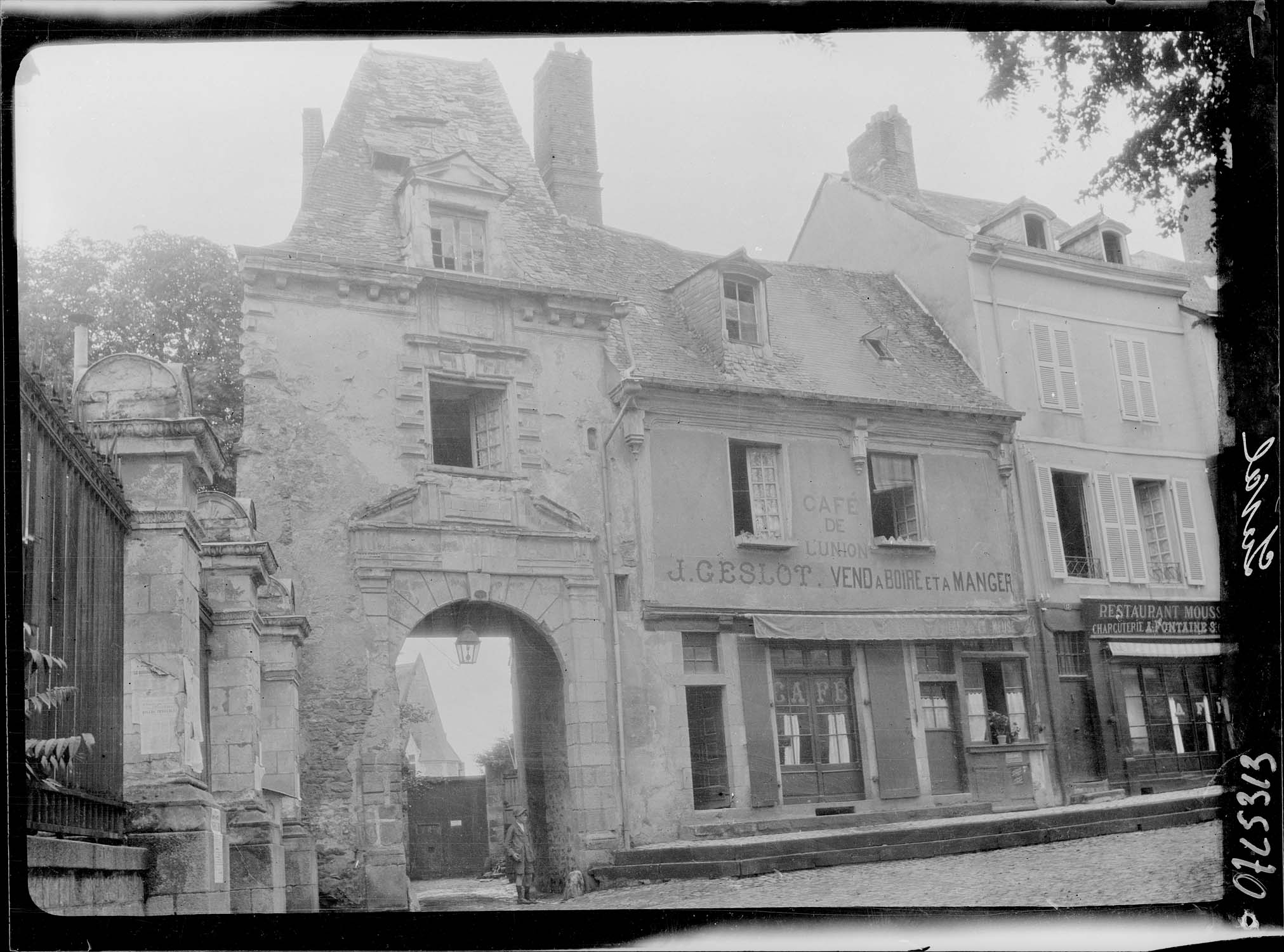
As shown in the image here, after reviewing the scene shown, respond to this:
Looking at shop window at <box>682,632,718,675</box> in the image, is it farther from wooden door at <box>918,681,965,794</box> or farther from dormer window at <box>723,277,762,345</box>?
dormer window at <box>723,277,762,345</box>

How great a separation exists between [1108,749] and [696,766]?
2.35 meters

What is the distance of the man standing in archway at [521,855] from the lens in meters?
4.71

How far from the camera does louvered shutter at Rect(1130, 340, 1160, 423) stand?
Result: 5.95 metres

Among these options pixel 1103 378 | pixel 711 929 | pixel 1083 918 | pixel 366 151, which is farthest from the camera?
pixel 1103 378

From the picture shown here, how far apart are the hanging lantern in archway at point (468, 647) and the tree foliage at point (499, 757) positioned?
1.33 ft

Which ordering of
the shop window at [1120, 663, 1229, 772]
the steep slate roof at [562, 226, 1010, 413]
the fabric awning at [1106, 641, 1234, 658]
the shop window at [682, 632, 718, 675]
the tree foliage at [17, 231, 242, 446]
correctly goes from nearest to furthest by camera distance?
1. the tree foliage at [17, 231, 242, 446]
2. the shop window at [1120, 663, 1229, 772]
3. the fabric awning at [1106, 641, 1234, 658]
4. the shop window at [682, 632, 718, 675]
5. the steep slate roof at [562, 226, 1010, 413]

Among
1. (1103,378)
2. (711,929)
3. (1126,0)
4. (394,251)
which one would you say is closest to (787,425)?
(1103,378)

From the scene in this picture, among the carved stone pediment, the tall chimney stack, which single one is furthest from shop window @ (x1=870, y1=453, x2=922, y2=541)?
the tall chimney stack

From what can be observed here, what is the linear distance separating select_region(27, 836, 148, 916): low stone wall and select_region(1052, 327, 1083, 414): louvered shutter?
492 centimetres

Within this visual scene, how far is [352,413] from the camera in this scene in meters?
5.37

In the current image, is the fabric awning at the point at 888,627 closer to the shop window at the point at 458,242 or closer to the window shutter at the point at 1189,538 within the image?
the window shutter at the point at 1189,538

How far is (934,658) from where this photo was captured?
6.57 meters

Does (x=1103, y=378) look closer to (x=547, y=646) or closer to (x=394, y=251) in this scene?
(x=547, y=646)

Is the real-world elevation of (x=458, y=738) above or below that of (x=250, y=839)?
above
